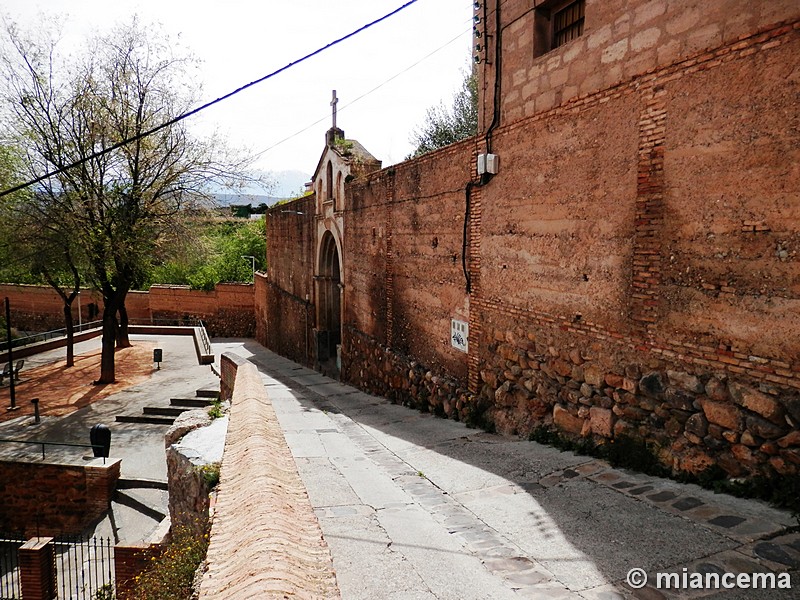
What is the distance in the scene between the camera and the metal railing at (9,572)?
10570 millimetres

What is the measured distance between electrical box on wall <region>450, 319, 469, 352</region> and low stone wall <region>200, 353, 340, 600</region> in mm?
4332

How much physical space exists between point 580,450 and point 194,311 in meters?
28.5

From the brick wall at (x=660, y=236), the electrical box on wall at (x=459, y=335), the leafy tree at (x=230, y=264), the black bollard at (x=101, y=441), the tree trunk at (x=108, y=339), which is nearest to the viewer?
the brick wall at (x=660, y=236)

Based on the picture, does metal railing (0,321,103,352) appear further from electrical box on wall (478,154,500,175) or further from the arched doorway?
electrical box on wall (478,154,500,175)

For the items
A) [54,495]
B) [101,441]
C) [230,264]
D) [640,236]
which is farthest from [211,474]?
[230,264]

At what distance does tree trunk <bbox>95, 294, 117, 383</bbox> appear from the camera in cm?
1842

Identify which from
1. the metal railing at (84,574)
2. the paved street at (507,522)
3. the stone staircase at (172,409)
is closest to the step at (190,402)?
the stone staircase at (172,409)

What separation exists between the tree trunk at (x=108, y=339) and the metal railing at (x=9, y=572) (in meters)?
6.61

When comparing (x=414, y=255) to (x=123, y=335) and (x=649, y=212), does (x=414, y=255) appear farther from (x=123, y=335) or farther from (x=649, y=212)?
(x=123, y=335)

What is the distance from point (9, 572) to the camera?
11.6m

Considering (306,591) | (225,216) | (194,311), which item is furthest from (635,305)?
(194,311)

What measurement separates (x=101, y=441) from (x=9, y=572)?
3019 millimetres

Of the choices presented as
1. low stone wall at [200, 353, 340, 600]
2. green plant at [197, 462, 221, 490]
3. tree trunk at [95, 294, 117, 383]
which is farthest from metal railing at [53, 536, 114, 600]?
tree trunk at [95, 294, 117, 383]

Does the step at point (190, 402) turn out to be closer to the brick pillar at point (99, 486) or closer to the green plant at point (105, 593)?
the brick pillar at point (99, 486)
